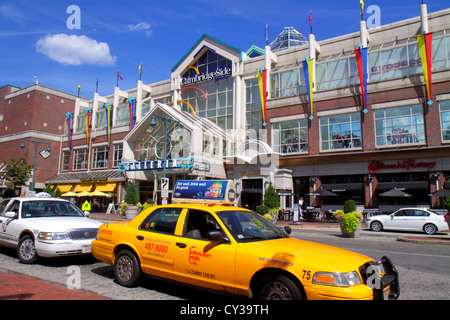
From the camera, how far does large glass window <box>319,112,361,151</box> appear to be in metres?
26.6

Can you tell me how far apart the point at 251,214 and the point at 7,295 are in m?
4.13

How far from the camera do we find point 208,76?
35719mm

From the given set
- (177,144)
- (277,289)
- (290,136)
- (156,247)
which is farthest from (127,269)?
(290,136)

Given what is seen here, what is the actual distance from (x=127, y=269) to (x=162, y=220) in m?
1.13

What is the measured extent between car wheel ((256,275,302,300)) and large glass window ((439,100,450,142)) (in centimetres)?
2417

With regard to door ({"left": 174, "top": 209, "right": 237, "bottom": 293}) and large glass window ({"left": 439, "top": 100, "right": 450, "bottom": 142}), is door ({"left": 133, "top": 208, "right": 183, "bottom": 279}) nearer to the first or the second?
door ({"left": 174, "top": 209, "right": 237, "bottom": 293})

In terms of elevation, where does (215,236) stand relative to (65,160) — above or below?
below

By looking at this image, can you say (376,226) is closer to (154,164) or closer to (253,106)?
(253,106)

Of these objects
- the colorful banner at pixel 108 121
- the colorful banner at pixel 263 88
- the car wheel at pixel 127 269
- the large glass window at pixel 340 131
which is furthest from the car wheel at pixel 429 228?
the colorful banner at pixel 108 121

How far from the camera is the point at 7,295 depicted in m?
5.11

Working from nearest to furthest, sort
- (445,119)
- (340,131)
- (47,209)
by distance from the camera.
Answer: (47,209)
(445,119)
(340,131)

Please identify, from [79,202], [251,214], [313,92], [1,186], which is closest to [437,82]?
[313,92]

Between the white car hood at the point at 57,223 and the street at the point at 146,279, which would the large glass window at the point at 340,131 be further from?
the white car hood at the point at 57,223

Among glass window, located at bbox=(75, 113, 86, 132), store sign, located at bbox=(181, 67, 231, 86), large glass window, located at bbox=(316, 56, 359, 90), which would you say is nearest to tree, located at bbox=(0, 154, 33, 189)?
glass window, located at bbox=(75, 113, 86, 132)
